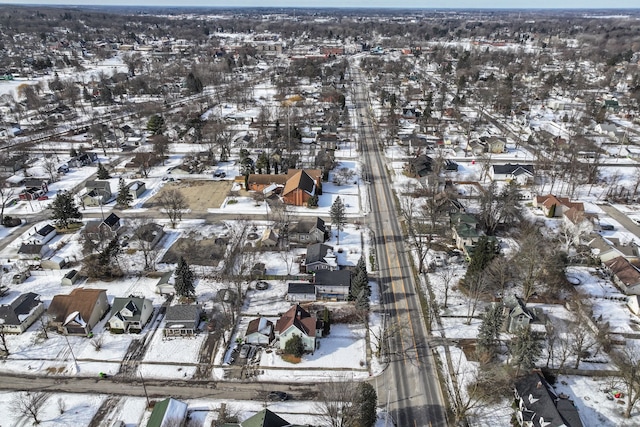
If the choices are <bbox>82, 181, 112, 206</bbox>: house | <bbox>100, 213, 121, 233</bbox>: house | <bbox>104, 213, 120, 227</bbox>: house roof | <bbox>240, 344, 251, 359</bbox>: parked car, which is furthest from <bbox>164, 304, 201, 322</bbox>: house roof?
<bbox>82, 181, 112, 206</bbox>: house

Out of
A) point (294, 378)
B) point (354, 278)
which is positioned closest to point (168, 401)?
point (294, 378)

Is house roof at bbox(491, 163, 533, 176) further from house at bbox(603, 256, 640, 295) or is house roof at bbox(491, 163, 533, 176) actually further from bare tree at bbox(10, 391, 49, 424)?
bare tree at bbox(10, 391, 49, 424)

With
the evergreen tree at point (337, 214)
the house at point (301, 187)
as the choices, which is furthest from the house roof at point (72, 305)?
the house at point (301, 187)

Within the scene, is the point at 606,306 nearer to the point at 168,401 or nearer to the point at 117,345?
the point at 168,401

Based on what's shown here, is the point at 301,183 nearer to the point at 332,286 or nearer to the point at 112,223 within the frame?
the point at 332,286

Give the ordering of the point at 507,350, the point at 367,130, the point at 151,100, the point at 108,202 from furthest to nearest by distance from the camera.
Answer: the point at 151,100, the point at 367,130, the point at 108,202, the point at 507,350

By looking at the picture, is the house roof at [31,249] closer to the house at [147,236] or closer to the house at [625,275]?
the house at [147,236]
